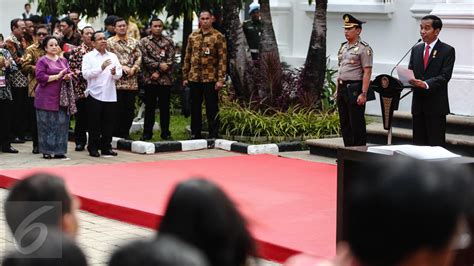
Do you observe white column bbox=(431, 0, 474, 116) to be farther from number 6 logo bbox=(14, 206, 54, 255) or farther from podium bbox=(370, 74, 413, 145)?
number 6 logo bbox=(14, 206, 54, 255)

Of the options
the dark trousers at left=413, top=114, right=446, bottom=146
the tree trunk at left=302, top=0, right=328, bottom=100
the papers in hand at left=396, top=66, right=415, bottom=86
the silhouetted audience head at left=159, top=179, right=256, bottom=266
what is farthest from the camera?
the tree trunk at left=302, top=0, right=328, bottom=100

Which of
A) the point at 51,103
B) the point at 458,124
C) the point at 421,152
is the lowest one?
the point at 458,124

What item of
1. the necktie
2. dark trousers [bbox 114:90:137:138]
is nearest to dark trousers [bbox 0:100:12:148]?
dark trousers [bbox 114:90:137:138]

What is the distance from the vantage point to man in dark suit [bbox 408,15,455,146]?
1102 centimetres

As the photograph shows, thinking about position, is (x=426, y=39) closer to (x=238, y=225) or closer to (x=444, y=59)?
(x=444, y=59)

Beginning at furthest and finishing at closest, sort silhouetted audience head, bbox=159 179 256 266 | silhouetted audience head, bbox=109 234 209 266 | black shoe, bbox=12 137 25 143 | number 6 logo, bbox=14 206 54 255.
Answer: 1. black shoe, bbox=12 137 25 143
2. number 6 logo, bbox=14 206 54 255
3. silhouetted audience head, bbox=159 179 256 266
4. silhouetted audience head, bbox=109 234 209 266

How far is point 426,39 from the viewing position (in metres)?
11.2

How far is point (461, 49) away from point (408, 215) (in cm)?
1171

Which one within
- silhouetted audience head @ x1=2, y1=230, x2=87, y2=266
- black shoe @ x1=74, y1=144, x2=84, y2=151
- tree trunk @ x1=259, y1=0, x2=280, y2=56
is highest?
tree trunk @ x1=259, y1=0, x2=280, y2=56

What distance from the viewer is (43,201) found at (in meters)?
3.75

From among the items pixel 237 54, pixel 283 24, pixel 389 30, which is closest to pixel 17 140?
pixel 237 54

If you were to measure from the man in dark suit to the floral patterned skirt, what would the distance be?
5.00 m

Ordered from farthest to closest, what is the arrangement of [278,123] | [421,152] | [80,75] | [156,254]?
[278,123]
[80,75]
[421,152]
[156,254]

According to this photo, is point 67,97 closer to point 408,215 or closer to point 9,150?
point 9,150
